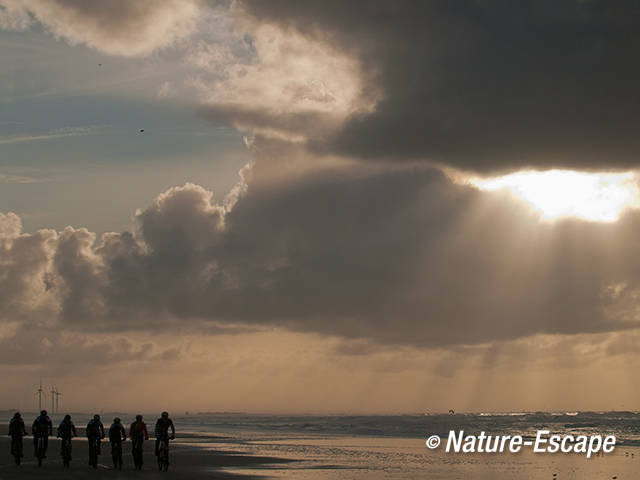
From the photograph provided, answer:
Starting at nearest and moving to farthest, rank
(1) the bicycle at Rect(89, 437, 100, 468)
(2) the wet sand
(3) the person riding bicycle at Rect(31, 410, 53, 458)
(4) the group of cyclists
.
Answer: (2) the wet sand, (4) the group of cyclists, (3) the person riding bicycle at Rect(31, 410, 53, 458), (1) the bicycle at Rect(89, 437, 100, 468)

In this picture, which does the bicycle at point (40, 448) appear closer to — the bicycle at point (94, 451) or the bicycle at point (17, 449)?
the bicycle at point (17, 449)

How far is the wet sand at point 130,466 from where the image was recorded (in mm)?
33625

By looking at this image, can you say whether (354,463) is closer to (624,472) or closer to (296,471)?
(296,471)

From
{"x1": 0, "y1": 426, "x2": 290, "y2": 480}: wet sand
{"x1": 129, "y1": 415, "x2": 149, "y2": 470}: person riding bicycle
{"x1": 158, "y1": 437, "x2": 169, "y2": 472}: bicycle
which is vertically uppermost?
{"x1": 129, "y1": 415, "x2": 149, "y2": 470}: person riding bicycle

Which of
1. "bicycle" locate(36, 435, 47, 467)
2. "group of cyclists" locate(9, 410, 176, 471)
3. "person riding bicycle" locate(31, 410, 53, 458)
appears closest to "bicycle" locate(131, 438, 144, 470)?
"group of cyclists" locate(9, 410, 176, 471)

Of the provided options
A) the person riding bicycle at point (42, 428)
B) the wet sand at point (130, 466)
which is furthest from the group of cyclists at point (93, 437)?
the wet sand at point (130, 466)

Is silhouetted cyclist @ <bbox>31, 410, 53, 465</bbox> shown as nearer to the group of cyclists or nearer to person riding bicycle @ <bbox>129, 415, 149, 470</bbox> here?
the group of cyclists

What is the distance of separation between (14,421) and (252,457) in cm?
2086

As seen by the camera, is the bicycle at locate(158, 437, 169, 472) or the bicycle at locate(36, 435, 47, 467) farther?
the bicycle at locate(158, 437, 169, 472)

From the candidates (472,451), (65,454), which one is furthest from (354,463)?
(65,454)

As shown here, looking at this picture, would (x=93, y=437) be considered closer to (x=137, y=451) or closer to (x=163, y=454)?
(x=137, y=451)

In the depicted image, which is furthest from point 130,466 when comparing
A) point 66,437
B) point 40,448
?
point 40,448

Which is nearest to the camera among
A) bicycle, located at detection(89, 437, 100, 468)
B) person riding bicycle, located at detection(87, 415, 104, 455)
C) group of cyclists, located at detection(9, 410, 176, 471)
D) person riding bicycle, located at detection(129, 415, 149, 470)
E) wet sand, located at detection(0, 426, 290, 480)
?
wet sand, located at detection(0, 426, 290, 480)

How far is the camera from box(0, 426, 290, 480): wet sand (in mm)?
33625
